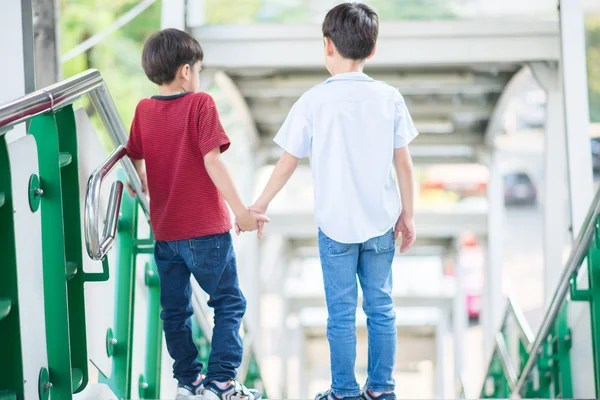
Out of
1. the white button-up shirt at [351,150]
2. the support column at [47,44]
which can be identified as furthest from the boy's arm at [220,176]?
the support column at [47,44]

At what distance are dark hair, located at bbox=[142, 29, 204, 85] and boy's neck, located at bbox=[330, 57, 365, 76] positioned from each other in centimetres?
46

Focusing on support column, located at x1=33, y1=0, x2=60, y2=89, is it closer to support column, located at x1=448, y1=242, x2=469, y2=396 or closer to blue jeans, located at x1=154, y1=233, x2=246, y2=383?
blue jeans, located at x1=154, y1=233, x2=246, y2=383

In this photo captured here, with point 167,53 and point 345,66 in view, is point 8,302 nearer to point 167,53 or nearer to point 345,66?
point 167,53

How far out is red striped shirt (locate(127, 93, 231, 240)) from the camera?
107 inches

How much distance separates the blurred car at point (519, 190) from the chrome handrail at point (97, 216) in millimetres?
20934

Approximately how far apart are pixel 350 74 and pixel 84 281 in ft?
3.47

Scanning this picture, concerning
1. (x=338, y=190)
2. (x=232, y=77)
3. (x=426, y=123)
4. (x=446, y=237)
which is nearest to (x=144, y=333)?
(x=338, y=190)

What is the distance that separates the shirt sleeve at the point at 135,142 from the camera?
9.31ft

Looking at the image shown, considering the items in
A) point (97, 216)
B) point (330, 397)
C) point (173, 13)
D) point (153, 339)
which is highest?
point (173, 13)

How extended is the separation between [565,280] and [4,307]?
8.16 feet

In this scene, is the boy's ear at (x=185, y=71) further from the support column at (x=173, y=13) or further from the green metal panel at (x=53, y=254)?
the support column at (x=173, y=13)

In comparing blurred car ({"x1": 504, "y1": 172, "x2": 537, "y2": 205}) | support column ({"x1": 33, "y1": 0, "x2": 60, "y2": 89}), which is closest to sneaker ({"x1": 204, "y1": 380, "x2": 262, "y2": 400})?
support column ({"x1": 33, "y1": 0, "x2": 60, "y2": 89})

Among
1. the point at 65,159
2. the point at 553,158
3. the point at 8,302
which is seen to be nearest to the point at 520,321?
the point at 553,158

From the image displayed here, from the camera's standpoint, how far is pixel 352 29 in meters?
2.65
